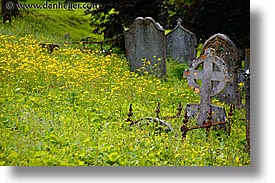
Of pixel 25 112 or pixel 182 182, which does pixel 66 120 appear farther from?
pixel 182 182

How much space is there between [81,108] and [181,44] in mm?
931

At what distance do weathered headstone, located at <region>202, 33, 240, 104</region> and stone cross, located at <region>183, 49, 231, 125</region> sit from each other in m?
0.10

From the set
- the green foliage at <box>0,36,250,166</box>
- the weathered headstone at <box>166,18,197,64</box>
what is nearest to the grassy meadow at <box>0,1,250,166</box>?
the green foliage at <box>0,36,250,166</box>

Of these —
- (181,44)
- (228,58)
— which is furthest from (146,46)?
(228,58)

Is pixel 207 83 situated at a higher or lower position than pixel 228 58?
lower

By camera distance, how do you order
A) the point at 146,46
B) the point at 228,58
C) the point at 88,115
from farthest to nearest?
the point at 146,46, the point at 228,58, the point at 88,115

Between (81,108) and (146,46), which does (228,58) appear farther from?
(81,108)

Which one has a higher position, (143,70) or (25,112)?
(143,70)

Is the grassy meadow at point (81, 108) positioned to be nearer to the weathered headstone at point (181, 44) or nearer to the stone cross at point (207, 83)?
the stone cross at point (207, 83)

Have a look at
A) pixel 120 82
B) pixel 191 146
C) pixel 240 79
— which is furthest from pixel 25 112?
pixel 240 79

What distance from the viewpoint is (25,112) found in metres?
3.73

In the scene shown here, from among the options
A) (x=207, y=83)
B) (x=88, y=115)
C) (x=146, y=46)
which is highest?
(x=146, y=46)

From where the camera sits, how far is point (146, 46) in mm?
4324
